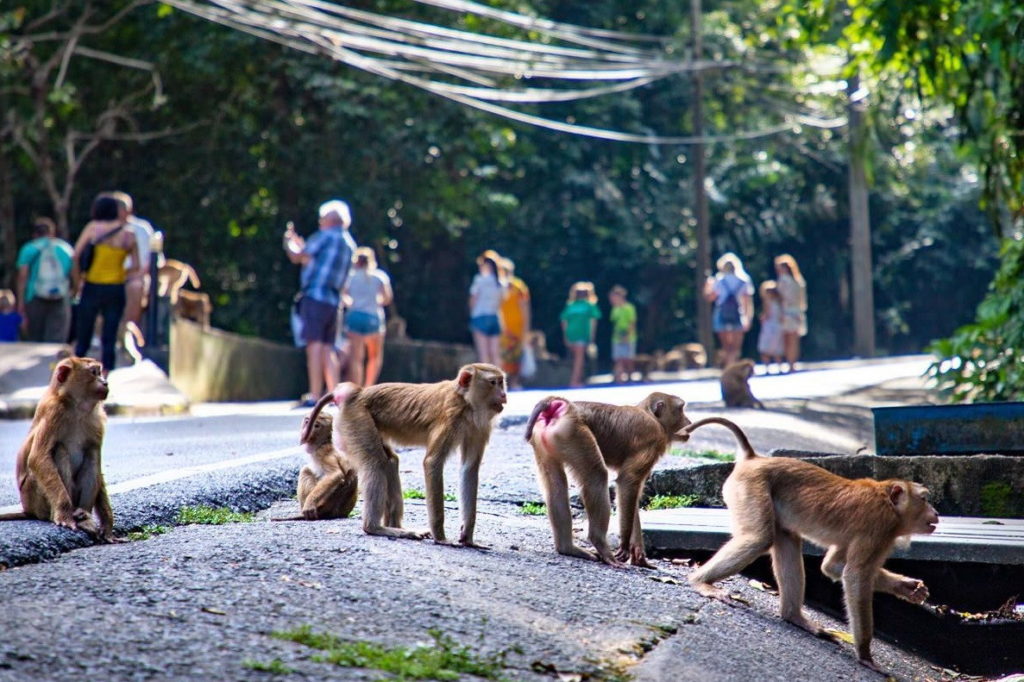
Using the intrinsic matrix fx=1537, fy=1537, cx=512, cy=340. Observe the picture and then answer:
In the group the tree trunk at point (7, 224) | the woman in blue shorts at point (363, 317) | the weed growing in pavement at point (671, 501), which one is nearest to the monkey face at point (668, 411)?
the weed growing in pavement at point (671, 501)

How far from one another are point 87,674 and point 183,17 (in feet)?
78.5

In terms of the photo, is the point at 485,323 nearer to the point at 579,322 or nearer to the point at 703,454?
the point at 579,322

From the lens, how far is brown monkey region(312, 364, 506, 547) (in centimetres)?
660

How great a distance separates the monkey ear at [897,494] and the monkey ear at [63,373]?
11.6 ft

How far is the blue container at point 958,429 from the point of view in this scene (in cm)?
934

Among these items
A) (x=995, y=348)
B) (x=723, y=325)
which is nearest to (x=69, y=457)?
(x=995, y=348)

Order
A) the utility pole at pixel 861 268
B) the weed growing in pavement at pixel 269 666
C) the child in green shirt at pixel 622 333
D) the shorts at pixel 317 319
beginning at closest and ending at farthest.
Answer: the weed growing in pavement at pixel 269 666 → the shorts at pixel 317 319 → the child in green shirt at pixel 622 333 → the utility pole at pixel 861 268

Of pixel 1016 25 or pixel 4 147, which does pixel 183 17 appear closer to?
pixel 4 147

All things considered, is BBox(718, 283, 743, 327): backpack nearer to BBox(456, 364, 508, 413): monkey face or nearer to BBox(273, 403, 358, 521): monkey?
BBox(273, 403, 358, 521): monkey

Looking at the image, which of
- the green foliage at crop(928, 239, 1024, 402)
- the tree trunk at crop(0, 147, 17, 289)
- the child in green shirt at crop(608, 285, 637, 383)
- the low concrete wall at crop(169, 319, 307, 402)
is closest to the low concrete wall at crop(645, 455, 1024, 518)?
the green foliage at crop(928, 239, 1024, 402)

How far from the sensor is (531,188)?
34.6 meters

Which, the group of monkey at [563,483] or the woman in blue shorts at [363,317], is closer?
the group of monkey at [563,483]

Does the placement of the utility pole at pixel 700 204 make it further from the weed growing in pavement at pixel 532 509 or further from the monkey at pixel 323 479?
the monkey at pixel 323 479

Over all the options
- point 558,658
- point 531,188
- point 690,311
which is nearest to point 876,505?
point 558,658
